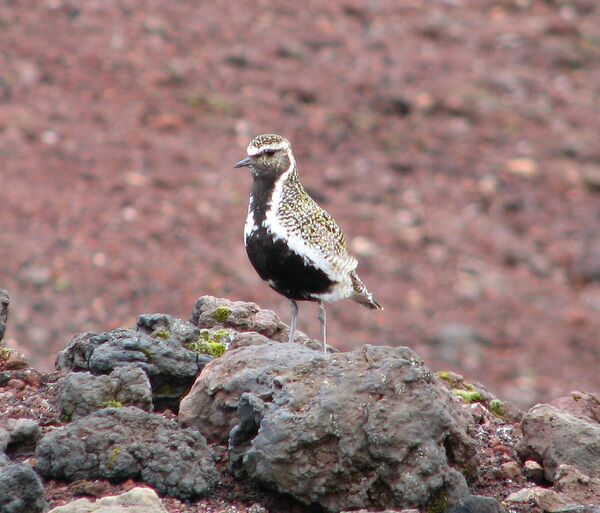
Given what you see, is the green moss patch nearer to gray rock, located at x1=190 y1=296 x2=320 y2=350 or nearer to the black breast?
gray rock, located at x1=190 y1=296 x2=320 y2=350

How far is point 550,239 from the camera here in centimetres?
2072

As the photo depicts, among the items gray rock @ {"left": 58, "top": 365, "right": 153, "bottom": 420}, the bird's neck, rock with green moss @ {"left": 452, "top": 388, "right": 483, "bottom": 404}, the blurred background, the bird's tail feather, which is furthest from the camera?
the blurred background

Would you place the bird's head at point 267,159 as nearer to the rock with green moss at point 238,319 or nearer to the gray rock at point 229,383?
the rock with green moss at point 238,319

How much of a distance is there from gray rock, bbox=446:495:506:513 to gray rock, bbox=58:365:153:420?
7.28 ft

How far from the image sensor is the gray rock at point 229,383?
26.8 ft

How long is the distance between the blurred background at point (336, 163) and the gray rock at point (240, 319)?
22.5ft

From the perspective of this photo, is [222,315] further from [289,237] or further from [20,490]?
[20,490]

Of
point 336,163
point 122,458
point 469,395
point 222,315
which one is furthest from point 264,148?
point 336,163

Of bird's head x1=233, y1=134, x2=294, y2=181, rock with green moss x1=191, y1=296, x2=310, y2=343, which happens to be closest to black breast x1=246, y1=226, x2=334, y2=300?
rock with green moss x1=191, y1=296, x2=310, y2=343

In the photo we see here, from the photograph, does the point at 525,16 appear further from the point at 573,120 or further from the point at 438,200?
the point at 438,200

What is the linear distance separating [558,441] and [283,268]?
107 inches

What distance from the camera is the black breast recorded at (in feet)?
33.1

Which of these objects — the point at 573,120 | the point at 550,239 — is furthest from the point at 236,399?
the point at 573,120

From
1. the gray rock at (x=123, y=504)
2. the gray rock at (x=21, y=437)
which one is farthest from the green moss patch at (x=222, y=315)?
the gray rock at (x=123, y=504)
